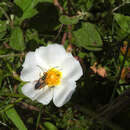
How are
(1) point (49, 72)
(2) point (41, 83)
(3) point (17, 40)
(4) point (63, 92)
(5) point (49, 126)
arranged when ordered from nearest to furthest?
(4) point (63, 92) < (2) point (41, 83) < (1) point (49, 72) < (3) point (17, 40) < (5) point (49, 126)

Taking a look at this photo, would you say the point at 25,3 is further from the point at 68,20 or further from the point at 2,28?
the point at 68,20

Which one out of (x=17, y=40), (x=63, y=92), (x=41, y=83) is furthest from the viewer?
(x=17, y=40)

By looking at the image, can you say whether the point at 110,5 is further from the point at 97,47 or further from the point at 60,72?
the point at 60,72

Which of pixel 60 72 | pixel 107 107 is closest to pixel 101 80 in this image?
pixel 107 107

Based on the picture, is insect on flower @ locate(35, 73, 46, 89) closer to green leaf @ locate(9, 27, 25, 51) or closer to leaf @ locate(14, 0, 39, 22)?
green leaf @ locate(9, 27, 25, 51)

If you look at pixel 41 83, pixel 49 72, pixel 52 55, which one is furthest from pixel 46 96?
pixel 52 55

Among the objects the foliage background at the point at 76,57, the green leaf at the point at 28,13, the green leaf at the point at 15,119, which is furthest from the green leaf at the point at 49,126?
the green leaf at the point at 28,13

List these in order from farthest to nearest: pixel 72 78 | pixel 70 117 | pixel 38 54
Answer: pixel 70 117 < pixel 38 54 < pixel 72 78
